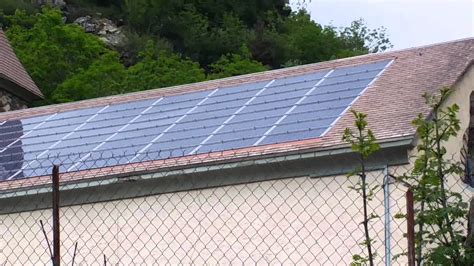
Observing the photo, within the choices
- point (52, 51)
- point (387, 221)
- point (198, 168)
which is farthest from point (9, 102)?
point (387, 221)

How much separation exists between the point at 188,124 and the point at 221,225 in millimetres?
2058

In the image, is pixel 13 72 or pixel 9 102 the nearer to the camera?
pixel 9 102

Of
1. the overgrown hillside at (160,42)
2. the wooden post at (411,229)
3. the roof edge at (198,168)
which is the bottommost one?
the overgrown hillside at (160,42)

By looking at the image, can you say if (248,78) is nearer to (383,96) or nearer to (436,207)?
(383,96)

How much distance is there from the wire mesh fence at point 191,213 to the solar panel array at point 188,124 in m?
0.47

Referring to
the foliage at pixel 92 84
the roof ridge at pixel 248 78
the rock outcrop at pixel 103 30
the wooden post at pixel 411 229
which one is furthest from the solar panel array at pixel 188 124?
the rock outcrop at pixel 103 30

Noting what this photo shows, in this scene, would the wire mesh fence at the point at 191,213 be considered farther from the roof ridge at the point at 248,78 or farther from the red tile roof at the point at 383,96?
the roof ridge at the point at 248,78

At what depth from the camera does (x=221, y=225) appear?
11.4 meters

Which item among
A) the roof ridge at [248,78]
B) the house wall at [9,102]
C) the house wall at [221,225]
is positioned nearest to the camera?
the house wall at [221,225]

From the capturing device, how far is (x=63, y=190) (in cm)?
1138

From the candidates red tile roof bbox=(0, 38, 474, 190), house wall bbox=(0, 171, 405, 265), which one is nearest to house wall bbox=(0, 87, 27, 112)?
red tile roof bbox=(0, 38, 474, 190)

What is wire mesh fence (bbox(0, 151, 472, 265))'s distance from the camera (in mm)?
11094

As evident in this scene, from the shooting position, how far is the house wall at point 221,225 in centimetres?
1103

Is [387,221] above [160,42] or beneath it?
above
